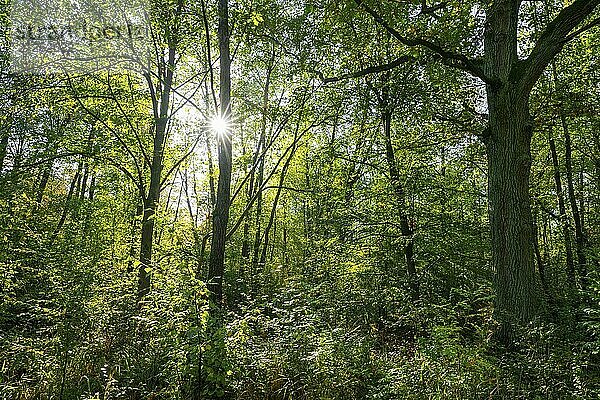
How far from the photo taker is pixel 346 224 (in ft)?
32.9

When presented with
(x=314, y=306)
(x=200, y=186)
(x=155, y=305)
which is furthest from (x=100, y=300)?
(x=200, y=186)

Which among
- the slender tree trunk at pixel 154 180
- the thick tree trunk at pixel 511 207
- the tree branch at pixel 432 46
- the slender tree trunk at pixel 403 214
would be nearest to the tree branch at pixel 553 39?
the thick tree trunk at pixel 511 207

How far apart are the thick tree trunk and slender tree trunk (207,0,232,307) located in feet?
15.8

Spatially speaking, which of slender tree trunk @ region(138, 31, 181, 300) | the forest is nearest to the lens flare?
the forest

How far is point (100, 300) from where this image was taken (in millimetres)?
7969

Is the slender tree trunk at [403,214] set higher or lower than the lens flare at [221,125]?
lower

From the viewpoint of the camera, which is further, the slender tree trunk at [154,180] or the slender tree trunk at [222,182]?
the slender tree trunk at [154,180]

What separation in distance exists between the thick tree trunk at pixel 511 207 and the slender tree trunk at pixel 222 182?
15.8 feet

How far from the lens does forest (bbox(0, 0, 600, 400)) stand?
5707 millimetres

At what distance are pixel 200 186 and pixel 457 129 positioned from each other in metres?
16.2

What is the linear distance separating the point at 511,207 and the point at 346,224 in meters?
4.00

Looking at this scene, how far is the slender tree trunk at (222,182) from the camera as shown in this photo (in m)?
8.39

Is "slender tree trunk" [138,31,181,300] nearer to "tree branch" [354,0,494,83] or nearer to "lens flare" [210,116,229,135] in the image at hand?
"lens flare" [210,116,229,135]

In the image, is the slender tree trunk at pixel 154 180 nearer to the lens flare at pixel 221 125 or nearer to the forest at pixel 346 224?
the forest at pixel 346 224
